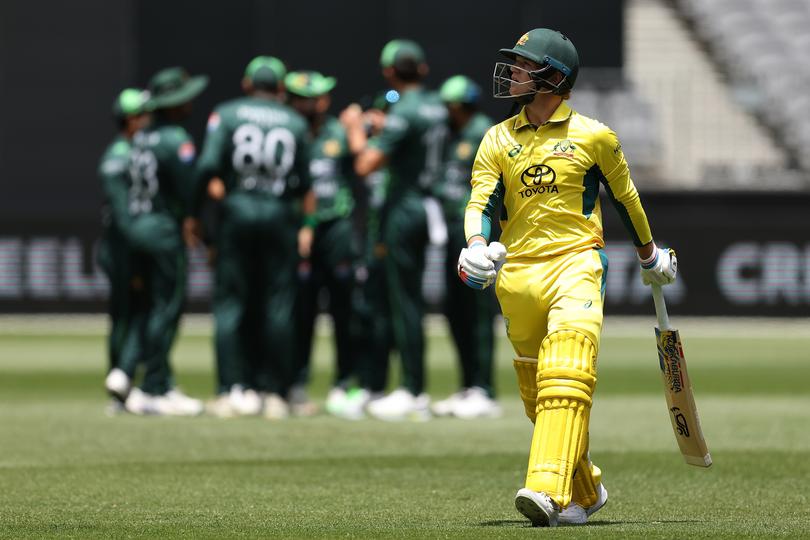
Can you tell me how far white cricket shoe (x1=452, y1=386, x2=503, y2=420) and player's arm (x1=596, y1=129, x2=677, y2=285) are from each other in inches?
195

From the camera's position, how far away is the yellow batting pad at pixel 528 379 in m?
6.68

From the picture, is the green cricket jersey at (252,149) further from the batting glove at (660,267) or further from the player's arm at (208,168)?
the batting glove at (660,267)

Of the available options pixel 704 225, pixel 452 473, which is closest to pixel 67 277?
pixel 704 225

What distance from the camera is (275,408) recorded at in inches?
454

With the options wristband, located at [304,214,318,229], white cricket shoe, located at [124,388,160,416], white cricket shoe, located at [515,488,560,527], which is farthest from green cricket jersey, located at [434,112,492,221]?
white cricket shoe, located at [515,488,560,527]

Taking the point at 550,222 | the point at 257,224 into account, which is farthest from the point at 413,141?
the point at 550,222

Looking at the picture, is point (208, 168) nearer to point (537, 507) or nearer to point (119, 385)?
point (119, 385)

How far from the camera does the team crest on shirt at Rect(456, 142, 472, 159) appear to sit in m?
11.5

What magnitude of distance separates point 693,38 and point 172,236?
17794 mm

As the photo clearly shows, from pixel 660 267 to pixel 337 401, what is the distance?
18.4 feet

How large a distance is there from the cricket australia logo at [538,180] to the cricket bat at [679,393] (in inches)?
24.3

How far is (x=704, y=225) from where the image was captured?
920 inches

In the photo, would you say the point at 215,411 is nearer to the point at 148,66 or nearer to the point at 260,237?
the point at 260,237

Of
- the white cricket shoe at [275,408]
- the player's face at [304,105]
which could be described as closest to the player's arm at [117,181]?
the player's face at [304,105]
